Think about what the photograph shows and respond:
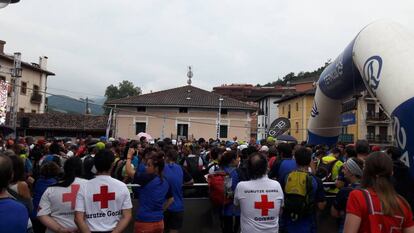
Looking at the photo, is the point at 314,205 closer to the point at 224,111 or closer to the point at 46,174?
the point at 46,174

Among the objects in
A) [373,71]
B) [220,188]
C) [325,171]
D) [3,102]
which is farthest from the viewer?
[3,102]

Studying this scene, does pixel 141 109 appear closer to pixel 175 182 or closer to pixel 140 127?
pixel 140 127

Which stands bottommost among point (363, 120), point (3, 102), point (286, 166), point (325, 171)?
point (325, 171)

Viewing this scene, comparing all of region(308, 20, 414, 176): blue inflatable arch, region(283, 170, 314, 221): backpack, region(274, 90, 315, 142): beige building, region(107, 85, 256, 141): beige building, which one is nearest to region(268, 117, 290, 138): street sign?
region(308, 20, 414, 176): blue inflatable arch

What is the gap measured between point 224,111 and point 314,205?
37.9 metres

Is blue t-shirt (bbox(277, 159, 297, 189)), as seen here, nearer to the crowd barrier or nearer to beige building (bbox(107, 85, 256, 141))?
the crowd barrier

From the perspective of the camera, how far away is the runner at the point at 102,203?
394cm

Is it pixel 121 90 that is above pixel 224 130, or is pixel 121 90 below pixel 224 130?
above

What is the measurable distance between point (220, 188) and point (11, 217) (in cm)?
360

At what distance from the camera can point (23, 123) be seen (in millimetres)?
20953

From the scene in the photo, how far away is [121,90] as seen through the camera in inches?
3314

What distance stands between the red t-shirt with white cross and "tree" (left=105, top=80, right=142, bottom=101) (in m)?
82.1

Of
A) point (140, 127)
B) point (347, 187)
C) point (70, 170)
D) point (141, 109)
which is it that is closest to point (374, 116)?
point (141, 109)

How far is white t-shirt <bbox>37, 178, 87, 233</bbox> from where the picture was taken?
416 cm
